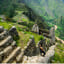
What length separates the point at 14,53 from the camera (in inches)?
290

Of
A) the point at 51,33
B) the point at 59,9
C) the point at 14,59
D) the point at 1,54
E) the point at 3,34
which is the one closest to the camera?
the point at 1,54

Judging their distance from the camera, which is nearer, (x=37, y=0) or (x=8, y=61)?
(x=8, y=61)

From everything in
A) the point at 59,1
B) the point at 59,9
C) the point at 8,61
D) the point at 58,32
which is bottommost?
the point at 58,32

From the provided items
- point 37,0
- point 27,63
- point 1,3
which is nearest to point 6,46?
point 27,63

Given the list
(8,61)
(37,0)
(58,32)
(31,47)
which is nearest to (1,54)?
(8,61)

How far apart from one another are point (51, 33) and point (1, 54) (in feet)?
72.2

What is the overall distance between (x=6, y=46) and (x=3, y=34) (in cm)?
125

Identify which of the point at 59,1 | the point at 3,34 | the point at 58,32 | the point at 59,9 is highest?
the point at 3,34

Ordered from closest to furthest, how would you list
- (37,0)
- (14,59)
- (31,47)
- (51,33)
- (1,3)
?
(14,59), (31,47), (51,33), (37,0), (1,3)

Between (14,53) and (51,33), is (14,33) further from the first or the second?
(51,33)

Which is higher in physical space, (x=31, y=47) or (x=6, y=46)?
(x=6, y=46)

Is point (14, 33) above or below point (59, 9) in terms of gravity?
above

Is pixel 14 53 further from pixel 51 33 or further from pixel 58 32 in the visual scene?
pixel 58 32

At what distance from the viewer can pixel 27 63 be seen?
676 centimetres
